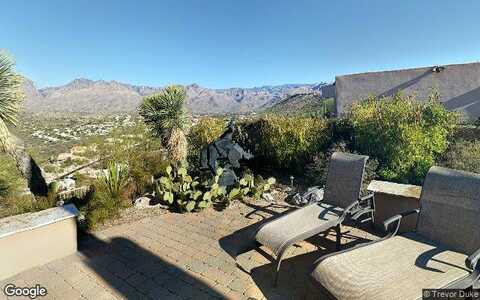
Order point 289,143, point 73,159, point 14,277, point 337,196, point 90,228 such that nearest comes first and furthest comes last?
point 14,277, point 337,196, point 90,228, point 289,143, point 73,159

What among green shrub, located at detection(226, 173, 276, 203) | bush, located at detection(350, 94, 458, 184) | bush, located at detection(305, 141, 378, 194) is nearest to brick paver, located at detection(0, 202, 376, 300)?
green shrub, located at detection(226, 173, 276, 203)

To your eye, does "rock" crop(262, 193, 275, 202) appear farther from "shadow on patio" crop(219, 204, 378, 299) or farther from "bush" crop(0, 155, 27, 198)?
"bush" crop(0, 155, 27, 198)

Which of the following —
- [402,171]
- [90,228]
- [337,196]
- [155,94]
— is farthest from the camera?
[155,94]

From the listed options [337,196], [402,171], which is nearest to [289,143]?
[402,171]

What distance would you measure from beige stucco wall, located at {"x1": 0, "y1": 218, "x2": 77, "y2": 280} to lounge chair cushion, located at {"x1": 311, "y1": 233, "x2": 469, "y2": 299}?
117 inches

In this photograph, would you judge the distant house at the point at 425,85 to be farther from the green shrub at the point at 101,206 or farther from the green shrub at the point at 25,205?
the green shrub at the point at 25,205

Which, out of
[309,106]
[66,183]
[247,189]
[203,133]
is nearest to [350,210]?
[247,189]

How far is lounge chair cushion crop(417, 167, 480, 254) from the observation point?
2652mm

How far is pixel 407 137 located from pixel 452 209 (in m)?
3.24

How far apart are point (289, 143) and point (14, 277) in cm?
566

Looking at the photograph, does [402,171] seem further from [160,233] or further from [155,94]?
[155,94]

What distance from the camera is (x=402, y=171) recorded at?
5.80 meters

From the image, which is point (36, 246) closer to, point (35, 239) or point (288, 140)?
point (35, 239)

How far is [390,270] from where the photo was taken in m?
2.39
